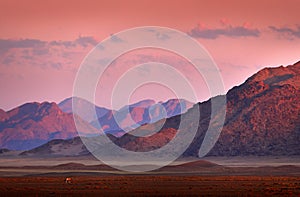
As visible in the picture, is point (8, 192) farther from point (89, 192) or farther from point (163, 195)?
point (163, 195)

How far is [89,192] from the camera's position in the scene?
98.0 metres

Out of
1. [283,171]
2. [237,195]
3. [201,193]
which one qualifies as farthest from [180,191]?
[283,171]

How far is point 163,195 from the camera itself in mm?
88750

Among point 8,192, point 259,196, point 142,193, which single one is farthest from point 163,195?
point 8,192

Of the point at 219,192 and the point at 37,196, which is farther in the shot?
the point at 219,192

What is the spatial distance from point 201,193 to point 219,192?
288 cm

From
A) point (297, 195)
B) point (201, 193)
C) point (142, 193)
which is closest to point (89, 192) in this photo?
point (142, 193)

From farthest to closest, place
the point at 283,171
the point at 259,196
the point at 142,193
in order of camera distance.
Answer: the point at 283,171
the point at 142,193
the point at 259,196

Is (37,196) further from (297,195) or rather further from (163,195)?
(297,195)

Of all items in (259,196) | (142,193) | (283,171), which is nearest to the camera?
(259,196)

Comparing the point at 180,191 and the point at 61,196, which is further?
the point at 180,191

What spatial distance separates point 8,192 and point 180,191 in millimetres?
23348

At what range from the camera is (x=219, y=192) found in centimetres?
9475

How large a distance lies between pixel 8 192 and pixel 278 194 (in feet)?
118
